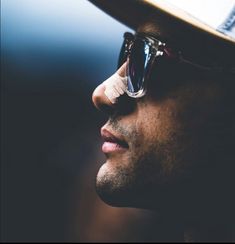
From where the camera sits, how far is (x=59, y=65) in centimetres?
900

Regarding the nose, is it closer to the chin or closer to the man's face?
the man's face

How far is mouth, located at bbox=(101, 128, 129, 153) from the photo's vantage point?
236 centimetres

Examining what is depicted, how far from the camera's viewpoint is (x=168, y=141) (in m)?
2.28

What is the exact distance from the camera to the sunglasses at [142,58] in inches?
87.8

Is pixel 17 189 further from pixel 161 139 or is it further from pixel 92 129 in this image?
pixel 161 139

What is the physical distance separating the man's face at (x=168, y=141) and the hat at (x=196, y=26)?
0.12 meters

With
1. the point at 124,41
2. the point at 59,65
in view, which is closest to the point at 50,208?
the point at 59,65

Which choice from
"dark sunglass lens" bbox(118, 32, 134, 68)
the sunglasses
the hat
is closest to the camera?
the hat

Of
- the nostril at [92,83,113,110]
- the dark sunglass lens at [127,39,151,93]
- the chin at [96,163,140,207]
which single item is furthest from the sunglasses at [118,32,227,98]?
the chin at [96,163,140,207]

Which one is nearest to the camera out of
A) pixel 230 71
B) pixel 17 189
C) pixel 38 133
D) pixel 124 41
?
pixel 230 71

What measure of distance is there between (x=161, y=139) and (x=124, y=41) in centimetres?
64

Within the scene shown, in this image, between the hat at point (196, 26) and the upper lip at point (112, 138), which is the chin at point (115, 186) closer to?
the upper lip at point (112, 138)

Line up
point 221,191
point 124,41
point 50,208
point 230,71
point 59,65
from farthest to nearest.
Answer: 1. point 59,65
2. point 50,208
3. point 124,41
4. point 221,191
5. point 230,71

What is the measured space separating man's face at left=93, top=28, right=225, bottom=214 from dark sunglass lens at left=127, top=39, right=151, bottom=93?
0.05 metres
